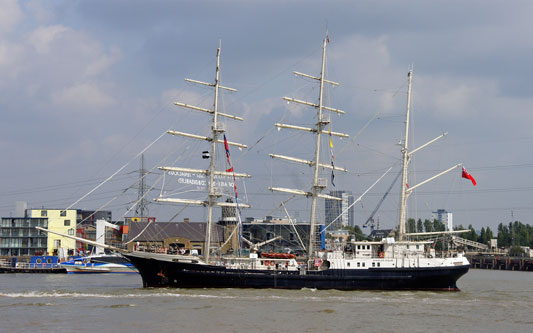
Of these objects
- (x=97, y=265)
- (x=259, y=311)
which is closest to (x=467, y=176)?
(x=259, y=311)

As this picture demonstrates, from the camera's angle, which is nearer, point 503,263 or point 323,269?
point 323,269

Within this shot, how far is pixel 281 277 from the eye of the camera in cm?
6662

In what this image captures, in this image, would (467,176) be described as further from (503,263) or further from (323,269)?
(503,263)

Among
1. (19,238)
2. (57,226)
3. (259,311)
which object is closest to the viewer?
(259,311)

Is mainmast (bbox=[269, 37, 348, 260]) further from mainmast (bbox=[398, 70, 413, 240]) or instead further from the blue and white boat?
the blue and white boat

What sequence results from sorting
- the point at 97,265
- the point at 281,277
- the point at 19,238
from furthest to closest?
1. the point at 19,238
2. the point at 97,265
3. the point at 281,277

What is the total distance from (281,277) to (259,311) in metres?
16.8

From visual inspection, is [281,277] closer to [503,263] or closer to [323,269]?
[323,269]

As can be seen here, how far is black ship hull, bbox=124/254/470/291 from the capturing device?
66.4m

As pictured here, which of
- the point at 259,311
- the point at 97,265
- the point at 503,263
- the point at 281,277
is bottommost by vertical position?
the point at 503,263

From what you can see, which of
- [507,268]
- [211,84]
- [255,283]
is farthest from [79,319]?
[507,268]

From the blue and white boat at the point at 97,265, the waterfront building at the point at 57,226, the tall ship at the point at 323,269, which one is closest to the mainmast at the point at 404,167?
the tall ship at the point at 323,269

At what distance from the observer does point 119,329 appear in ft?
135

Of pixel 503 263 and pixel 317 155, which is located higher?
pixel 317 155
